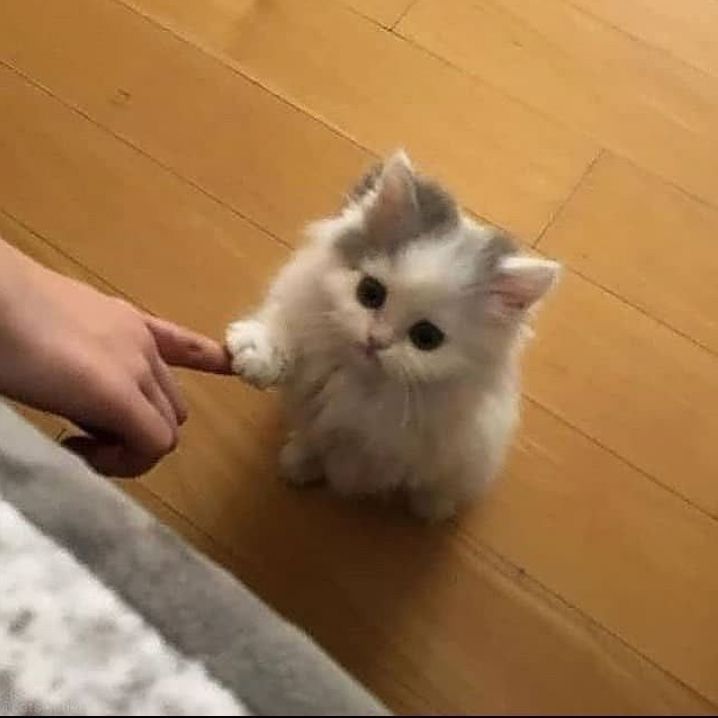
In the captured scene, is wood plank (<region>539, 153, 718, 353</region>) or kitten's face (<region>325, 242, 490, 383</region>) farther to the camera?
wood plank (<region>539, 153, 718, 353</region>)

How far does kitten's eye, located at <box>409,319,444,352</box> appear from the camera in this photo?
3.22 ft

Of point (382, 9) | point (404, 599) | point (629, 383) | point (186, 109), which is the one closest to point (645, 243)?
point (629, 383)

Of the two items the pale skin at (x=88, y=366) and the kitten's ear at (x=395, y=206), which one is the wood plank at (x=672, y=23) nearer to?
the kitten's ear at (x=395, y=206)

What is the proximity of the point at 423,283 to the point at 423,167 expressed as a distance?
1.49 feet

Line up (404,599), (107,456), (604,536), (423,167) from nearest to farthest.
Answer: (404,599), (107,456), (604,536), (423,167)

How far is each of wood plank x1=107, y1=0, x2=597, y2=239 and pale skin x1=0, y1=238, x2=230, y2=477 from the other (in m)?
0.54

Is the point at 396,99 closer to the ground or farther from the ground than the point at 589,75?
closer to the ground

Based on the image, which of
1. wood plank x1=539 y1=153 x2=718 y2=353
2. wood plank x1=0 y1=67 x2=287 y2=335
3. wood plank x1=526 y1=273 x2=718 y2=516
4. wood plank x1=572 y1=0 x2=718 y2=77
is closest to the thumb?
wood plank x1=0 y1=67 x2=287 y2=335

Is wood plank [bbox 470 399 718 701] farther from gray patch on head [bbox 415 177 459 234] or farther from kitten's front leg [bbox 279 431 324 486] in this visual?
gray patch on head [bbox 415 177 459 234]

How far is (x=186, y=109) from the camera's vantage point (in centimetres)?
141

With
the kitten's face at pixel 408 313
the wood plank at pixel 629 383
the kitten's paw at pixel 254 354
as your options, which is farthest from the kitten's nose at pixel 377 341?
the wood plank at pixel 629 383

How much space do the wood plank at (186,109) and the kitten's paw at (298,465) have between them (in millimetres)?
257

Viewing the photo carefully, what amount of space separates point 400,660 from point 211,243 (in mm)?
805

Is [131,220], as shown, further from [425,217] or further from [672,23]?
[672,23]
